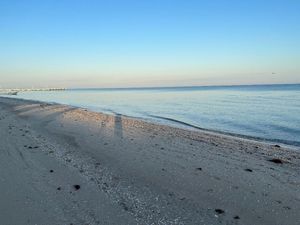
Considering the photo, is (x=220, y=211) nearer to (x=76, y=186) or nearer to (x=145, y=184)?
(x=145, y=184)

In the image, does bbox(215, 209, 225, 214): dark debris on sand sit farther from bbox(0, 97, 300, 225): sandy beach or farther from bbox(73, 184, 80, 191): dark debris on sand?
bbox(73, 184, 80, 191): dark debris on sand

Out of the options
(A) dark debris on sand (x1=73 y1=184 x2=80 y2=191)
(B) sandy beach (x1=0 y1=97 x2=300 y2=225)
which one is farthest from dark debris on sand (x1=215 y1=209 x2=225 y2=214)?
(A) dark debris on sand (x1=73 y1=184 x2=80 y2=191)

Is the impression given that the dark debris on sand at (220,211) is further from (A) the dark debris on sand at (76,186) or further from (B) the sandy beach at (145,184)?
(A) the dark debris on sand at (76,186)

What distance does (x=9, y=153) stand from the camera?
390 inches

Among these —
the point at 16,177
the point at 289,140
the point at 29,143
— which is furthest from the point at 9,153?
the point at 289,140

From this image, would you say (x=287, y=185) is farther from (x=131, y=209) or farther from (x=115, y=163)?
(x=115, y=163)

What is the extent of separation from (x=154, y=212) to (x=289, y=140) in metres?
11.8

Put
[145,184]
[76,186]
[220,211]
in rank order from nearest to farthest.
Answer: [220,211], [76,186], [145,184]

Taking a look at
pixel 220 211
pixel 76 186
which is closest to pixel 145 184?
pixel 76 186

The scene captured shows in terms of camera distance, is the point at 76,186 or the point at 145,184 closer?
the point at 76,186

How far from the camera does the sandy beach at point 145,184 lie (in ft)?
17.7

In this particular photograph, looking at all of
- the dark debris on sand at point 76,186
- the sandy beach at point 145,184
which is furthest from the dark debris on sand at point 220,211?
the dark debris on sand at point 76,186

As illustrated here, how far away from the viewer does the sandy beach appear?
5402mm

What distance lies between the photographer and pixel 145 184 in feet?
23.2
